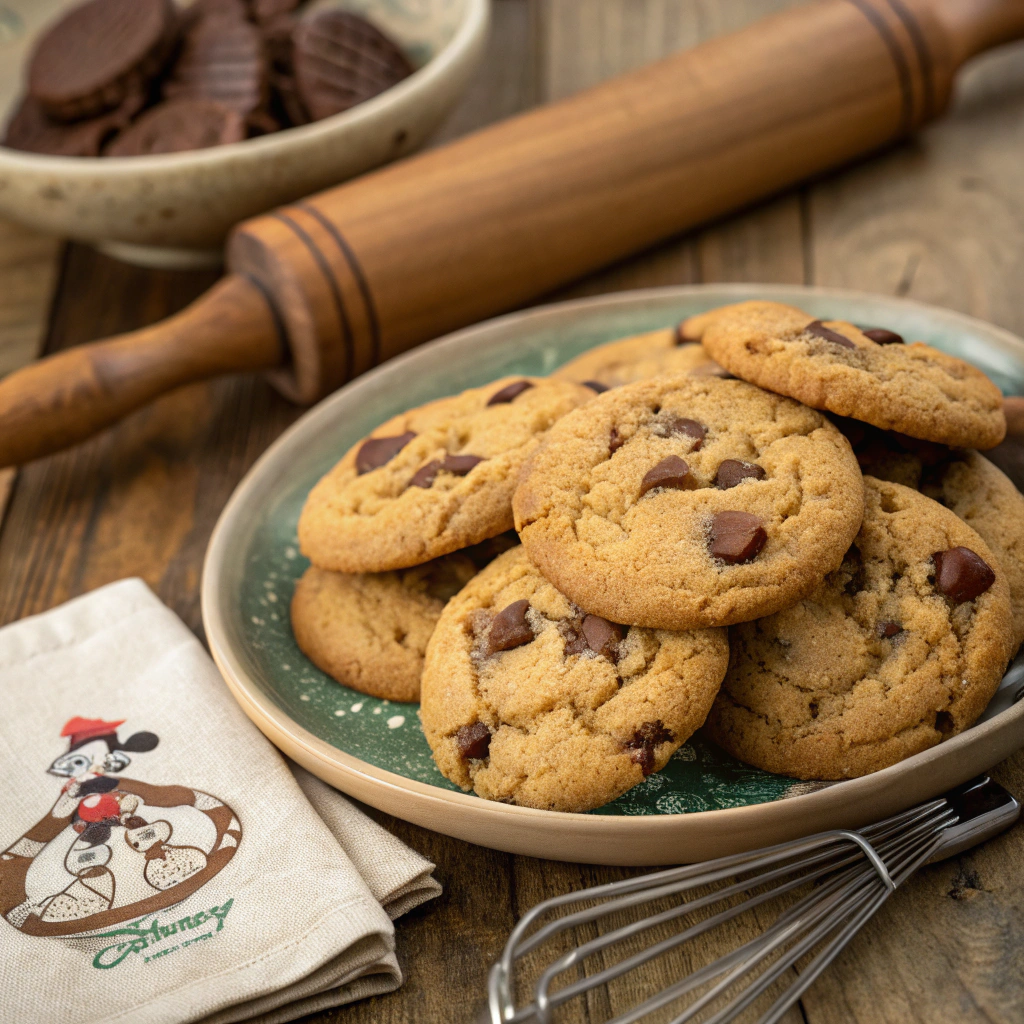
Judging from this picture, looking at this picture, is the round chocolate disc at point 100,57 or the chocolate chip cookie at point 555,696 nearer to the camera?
the chocolate chip cookie at point 555,696

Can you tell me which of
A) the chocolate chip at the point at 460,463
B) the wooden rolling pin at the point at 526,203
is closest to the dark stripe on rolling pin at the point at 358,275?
the wooden rolling pin at the point at 526,203

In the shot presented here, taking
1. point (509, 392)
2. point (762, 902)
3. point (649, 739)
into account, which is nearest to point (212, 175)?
point (509, 392)

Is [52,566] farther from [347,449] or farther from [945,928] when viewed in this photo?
[945,928]

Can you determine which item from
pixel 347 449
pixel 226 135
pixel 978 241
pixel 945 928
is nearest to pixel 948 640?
pixel 945 928

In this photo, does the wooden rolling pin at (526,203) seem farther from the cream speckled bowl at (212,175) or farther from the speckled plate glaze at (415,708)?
the speckled plate glaze at (415,708)

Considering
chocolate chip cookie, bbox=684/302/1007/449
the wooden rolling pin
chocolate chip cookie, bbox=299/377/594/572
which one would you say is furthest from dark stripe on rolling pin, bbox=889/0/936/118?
chocolate chip cookie, bbox=299/377/594/572

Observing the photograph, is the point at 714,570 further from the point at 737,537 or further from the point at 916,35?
the point at 916,35
